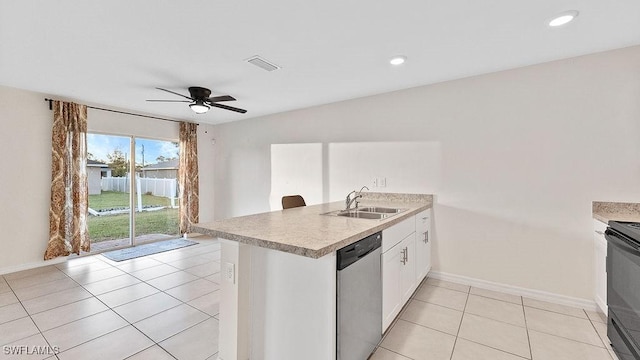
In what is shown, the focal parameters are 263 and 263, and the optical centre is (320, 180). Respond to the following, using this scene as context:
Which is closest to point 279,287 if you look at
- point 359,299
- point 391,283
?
point 359,299

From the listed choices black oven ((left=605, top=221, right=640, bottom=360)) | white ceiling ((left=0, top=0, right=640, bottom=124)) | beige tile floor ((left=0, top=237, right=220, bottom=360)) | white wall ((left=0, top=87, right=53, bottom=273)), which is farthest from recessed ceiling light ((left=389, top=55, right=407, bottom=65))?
white wall ((left=0, top=87, right=53, bottom=273))

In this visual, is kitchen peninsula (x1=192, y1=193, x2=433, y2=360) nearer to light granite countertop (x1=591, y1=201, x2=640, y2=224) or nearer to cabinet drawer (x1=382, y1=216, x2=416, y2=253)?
cabinet drawer (x1=382, y1=216, x2=416, y2=253)

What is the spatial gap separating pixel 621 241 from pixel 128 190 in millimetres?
6429

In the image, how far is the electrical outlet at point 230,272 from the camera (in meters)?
1.69

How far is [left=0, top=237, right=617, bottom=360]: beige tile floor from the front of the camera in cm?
196

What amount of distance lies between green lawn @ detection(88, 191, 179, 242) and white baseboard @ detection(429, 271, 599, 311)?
521 cm

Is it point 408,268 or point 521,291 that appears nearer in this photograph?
point 408,268

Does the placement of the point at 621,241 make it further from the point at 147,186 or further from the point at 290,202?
the point at 147,186

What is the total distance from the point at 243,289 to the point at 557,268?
3065 mm

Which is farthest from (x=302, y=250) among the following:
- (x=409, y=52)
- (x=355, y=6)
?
(x=409, y=52)

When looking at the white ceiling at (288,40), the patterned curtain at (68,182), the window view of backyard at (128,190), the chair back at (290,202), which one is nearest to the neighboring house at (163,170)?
the window view of backyard at (128,190)

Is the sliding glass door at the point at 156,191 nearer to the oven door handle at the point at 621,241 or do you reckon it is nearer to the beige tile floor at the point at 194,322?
the beige tile floor at the point at 194,322

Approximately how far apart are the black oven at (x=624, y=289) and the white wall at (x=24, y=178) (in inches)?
246

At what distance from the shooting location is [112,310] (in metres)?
2.57
